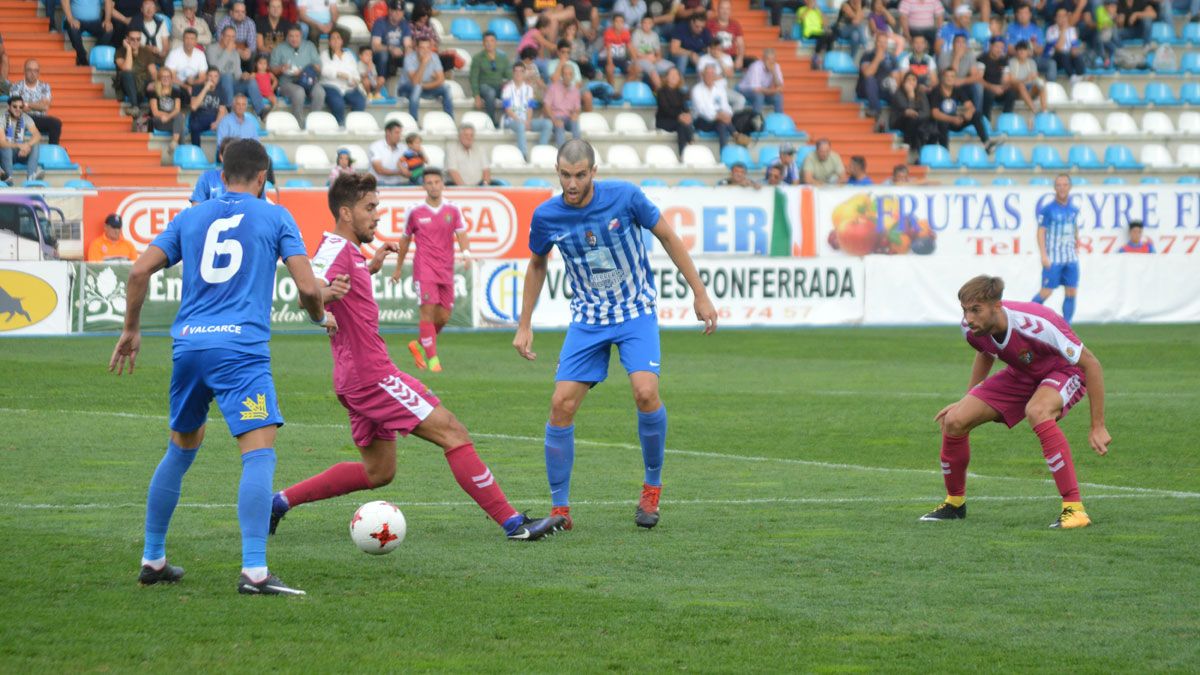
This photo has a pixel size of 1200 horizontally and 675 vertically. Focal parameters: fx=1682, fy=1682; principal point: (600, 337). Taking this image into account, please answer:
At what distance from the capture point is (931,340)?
895 inches

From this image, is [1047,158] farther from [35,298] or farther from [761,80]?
[35,298]

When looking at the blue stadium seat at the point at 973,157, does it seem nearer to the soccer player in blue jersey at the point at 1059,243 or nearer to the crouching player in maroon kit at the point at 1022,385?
the soccer player in blue jersey at the point at 1059,243

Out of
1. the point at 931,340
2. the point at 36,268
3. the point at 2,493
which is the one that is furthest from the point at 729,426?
the point at 36,268

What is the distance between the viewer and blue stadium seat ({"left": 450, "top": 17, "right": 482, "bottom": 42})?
96.8 feet

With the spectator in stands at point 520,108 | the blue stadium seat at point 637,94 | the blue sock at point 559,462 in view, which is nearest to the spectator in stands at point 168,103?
the spectator in stands at point 520,108

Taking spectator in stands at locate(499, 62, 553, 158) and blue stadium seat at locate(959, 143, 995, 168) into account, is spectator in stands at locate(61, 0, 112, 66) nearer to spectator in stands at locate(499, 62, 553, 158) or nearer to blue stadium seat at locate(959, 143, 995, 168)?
spectator in stands at locate(499, 62, 553, 158)

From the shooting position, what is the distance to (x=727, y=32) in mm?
30438

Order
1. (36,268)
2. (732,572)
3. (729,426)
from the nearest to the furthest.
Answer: (732,572)
(729,426)
(36,268)

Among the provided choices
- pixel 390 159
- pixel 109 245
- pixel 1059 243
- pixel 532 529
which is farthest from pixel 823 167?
pixel 532 529

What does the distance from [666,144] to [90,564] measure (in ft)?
73.1

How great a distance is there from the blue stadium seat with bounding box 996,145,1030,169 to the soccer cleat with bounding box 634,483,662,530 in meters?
23.0

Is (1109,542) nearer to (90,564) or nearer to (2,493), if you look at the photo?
(90,564)

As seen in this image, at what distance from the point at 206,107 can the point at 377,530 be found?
62.8 feet

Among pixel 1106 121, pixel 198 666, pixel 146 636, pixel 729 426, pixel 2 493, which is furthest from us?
pixel 1106 121
